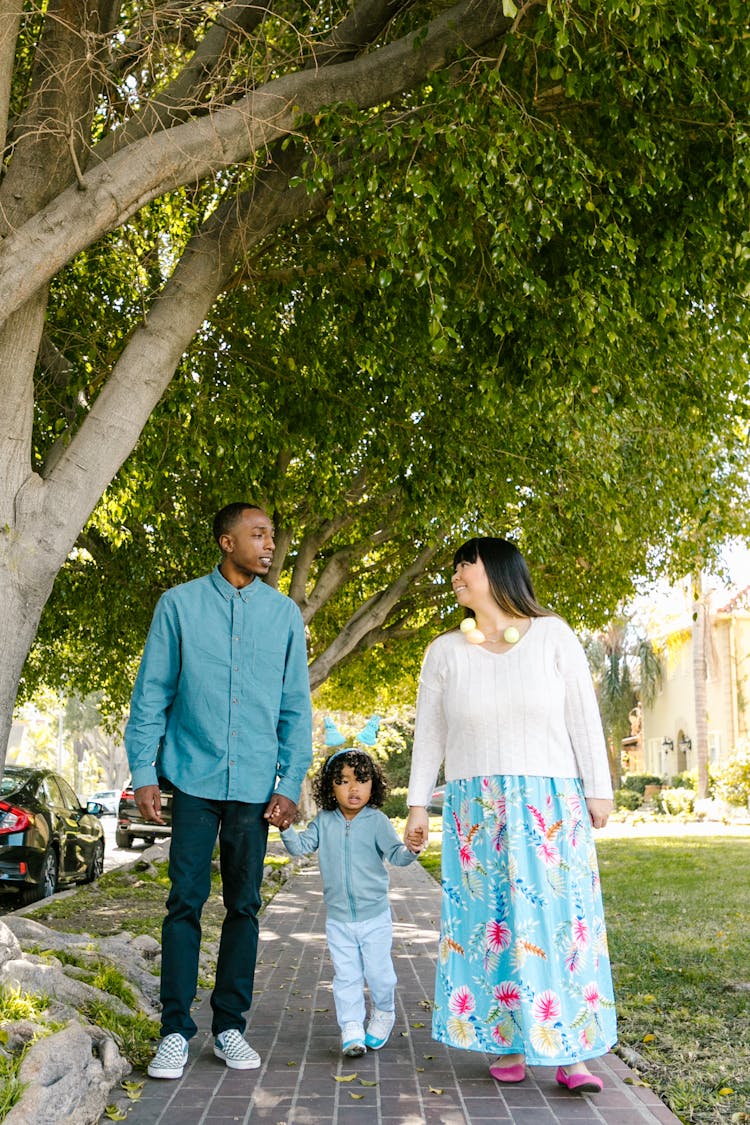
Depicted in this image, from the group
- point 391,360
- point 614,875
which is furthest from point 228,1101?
point 614,875

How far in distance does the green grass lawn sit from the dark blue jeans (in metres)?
1.84

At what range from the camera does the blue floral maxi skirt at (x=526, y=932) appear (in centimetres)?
446

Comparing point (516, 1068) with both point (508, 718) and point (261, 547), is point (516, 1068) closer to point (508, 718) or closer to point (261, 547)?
point (508, 718)

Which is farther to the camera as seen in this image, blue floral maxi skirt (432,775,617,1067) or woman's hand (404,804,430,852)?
woman's hand (404,804,430,852)

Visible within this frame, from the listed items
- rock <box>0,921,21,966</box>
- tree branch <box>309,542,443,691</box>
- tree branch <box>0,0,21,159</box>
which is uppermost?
tree branch <box>0,0,21,159</box>

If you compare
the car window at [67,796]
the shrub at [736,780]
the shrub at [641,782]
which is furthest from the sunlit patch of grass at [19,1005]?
the shrub at [641,782]

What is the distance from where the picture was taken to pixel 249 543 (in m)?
5.05

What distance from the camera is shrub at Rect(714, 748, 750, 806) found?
28.3 metres

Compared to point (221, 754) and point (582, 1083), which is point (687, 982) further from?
point (221, 754)

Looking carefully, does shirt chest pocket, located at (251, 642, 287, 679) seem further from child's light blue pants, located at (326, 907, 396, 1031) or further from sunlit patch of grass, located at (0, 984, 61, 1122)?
sunlit patch of grass, located at (0, 984, 61, 1122)

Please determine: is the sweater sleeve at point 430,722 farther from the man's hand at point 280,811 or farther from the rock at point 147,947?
the rock at point 147,947

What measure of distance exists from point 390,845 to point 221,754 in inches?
39.4

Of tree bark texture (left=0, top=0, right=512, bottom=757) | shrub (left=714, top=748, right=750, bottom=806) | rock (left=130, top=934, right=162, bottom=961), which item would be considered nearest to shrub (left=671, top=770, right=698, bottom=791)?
shrub (left=714, top=748, right=750, bottom=806)

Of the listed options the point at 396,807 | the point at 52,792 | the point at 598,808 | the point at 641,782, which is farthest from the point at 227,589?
the point at 641,782
